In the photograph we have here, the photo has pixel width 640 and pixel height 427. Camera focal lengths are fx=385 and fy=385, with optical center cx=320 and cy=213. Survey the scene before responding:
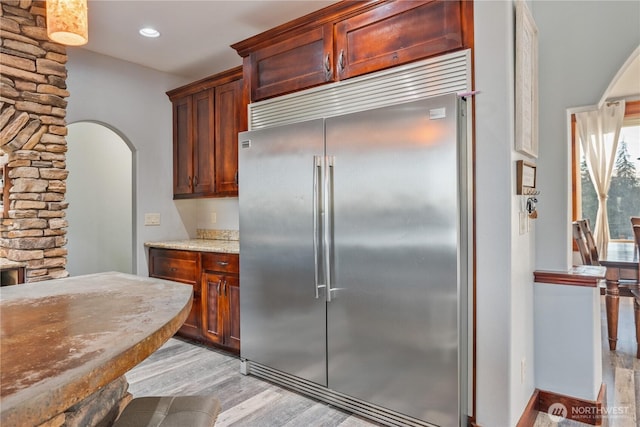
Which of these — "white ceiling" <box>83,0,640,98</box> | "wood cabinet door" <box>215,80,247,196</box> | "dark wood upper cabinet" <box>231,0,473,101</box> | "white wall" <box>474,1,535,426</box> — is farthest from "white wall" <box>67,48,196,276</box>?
"white wall" <box>474,1,535,426</box>

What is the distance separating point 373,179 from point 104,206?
13.9 ft

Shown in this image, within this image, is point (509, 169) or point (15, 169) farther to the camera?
point (15, 169)

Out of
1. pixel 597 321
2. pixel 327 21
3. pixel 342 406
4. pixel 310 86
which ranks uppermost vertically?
pixel 327 21

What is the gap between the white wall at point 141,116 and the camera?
11.8 ft

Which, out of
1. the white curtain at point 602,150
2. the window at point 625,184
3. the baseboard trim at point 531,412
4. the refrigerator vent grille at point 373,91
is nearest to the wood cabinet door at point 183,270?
the refrigerator vent grille at point 373,91

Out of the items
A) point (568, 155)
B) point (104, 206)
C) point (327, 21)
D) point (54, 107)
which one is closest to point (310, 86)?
point (327, 21)

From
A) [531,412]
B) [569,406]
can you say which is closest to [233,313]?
[531,412]

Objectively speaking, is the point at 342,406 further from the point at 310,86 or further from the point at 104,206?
the point at 104,206

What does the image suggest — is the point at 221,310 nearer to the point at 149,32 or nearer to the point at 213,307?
the point at 213,307

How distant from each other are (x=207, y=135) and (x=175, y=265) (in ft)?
4.39

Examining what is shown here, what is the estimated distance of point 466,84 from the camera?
2018 mm

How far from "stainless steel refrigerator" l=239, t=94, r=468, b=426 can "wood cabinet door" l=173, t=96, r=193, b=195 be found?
1.46 m

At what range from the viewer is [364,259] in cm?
227

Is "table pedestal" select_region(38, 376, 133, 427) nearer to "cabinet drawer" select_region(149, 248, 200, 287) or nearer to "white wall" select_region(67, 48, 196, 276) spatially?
"cabinet drawer" select_region(149, 248, 200, 287)
